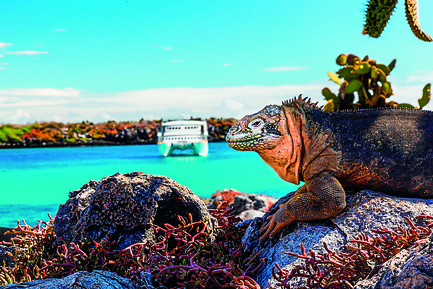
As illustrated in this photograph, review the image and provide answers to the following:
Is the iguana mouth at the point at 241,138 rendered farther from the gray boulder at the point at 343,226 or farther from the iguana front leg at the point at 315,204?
the gray boulder at the point at 343,226

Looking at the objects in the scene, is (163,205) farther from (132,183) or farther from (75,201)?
(75,201)

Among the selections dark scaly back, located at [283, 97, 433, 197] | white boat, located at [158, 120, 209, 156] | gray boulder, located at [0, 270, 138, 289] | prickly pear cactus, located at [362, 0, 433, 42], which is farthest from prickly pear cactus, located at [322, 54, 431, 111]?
white boat, located at [158, 120, 209, 156]

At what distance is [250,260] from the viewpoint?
2.71 meters

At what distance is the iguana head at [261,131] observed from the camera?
2924 millimetres

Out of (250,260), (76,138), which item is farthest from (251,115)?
(76,138)

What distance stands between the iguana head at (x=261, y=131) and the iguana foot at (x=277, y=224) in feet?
1.84

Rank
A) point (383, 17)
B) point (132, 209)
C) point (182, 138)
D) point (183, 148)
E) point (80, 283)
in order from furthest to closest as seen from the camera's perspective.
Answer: point (183, 148) → point (182, 138) → point (383, 17) → point (132, 209) → point (80, 283)

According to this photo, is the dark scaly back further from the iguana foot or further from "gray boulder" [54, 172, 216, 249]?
"gray boulder" [54, 172, 216, 249]

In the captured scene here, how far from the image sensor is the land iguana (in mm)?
2920

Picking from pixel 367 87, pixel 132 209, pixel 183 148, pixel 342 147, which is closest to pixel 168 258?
pixel 132 209

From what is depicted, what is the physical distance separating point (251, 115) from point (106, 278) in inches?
68.6

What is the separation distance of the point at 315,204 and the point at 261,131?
2.43 feet

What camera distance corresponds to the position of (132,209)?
3252mm

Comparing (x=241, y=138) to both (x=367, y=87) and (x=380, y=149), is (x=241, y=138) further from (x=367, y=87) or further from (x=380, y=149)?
(x=367, y=87)
